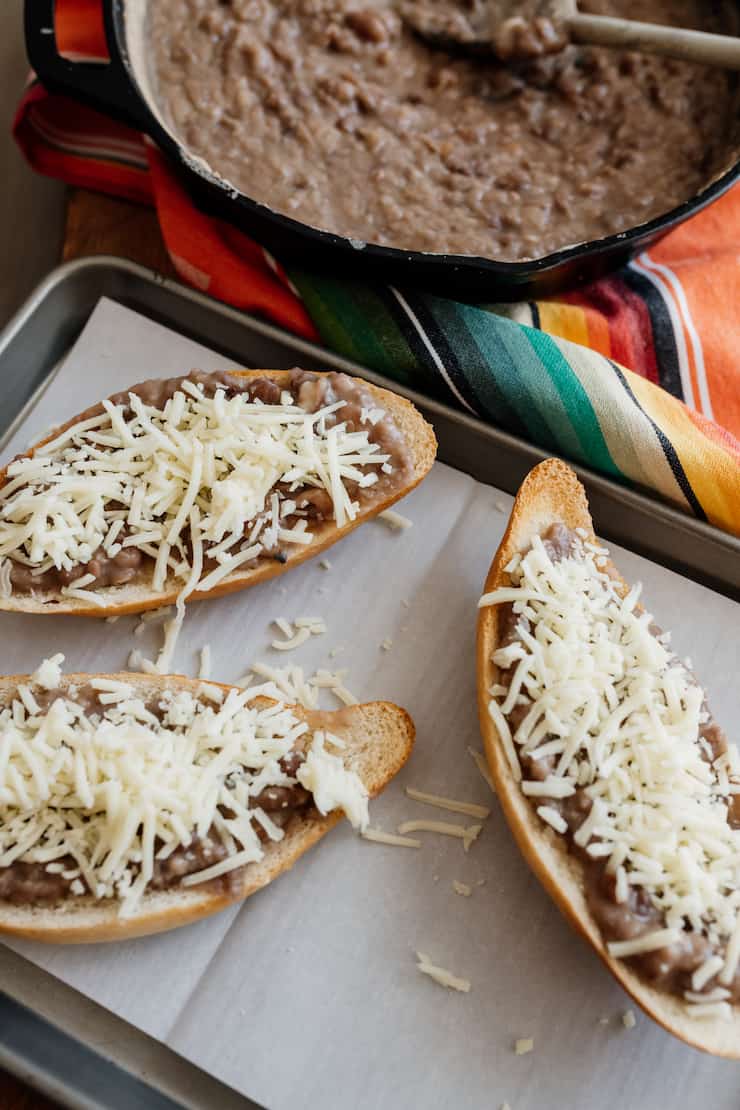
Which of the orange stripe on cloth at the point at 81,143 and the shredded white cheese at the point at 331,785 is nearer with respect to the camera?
the shredded white cheese at the point at 331,785

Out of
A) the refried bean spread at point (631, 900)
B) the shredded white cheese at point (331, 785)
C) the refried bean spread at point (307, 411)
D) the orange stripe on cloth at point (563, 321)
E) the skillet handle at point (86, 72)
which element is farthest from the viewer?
the orange stripe on cloth at point (563, 321)

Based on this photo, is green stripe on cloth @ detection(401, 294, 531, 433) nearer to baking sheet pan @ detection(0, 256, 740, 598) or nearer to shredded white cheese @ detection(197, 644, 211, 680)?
baking sheet pan @ detection(0, 256, 740, 598)

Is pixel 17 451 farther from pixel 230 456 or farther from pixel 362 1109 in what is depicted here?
pixel 362 1109

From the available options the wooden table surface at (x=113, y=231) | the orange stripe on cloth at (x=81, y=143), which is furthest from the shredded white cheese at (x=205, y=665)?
the orange stripe on cloth at (x=81, y=143)

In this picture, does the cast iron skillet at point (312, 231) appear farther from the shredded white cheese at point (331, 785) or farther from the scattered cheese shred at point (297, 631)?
the shredded white cheese at point (331, 785)

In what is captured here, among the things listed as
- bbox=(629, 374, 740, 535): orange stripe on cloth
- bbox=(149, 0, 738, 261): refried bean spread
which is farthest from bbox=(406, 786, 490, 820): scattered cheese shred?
bbox=(149, 0, 738, 261): refried bean spread

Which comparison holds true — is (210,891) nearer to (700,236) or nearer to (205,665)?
(205,665)

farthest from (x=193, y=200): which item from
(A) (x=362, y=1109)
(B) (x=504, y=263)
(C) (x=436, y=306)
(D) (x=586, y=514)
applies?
(A) (x=362, y=1109)
